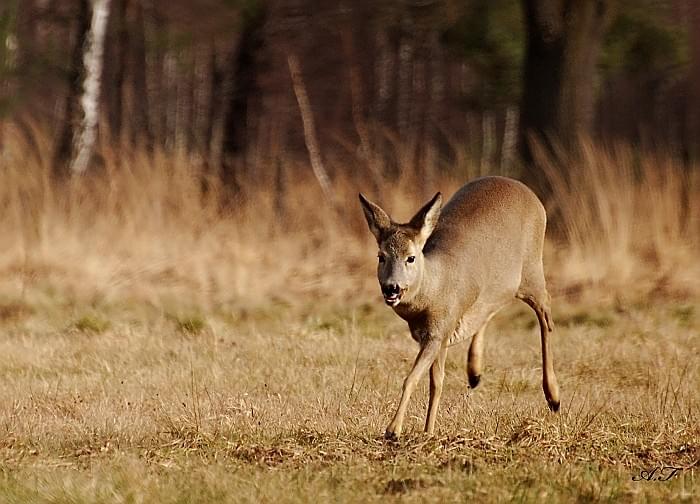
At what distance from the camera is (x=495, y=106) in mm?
26438

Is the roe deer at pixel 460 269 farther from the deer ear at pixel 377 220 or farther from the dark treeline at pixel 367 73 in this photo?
the dark treeline at pixel 367 73

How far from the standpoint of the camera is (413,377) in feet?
20.8

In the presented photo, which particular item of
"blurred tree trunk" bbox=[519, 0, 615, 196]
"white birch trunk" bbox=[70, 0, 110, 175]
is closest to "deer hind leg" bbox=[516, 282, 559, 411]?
"blurred tree trunk" bbox=[519, 0, 615, 196]

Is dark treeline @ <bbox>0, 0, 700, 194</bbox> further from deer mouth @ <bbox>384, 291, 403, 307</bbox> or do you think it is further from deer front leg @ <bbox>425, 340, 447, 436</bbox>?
deer mouth @ <bbox>384, 291, 403, 307</bbox>

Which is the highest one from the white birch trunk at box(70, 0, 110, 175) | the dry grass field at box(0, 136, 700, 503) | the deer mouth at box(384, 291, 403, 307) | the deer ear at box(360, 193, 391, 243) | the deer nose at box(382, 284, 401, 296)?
the white birch trunk at box(70, 0, 110, 175)

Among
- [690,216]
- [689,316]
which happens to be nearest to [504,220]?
[689,316]

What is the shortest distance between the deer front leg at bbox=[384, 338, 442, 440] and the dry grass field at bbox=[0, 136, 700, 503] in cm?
8

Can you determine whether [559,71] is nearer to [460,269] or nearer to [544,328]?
[544,328]

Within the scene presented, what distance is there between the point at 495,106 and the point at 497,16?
16.0ft

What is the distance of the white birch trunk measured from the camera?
15297mm

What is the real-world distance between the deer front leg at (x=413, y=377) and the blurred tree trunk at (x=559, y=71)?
7618 millimetres

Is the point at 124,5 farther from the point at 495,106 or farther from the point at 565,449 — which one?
the point at 565,449

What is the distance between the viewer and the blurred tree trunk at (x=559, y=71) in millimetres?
14094

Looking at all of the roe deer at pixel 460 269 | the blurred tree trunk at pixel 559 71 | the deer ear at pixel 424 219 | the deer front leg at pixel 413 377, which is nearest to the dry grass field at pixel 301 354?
the deer front leg at pixel 413 377
